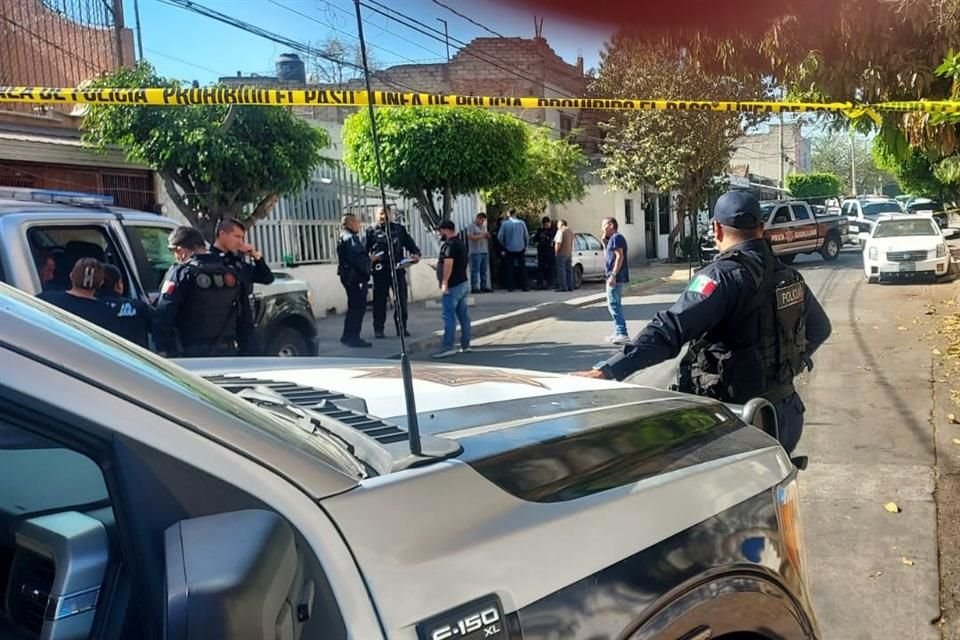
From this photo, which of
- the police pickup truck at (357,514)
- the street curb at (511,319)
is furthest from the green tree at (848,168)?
the police pickup truck at (357,514)

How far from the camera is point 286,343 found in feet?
25.5

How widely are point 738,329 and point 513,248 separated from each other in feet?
51.0

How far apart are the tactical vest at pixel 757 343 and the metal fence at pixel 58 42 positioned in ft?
32.6

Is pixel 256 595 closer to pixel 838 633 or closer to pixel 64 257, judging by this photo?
pixel 838 633

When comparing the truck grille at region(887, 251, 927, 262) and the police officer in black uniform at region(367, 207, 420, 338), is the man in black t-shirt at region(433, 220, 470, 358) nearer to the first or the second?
the police officer in black uniform at region(367, 207, 420, 338)

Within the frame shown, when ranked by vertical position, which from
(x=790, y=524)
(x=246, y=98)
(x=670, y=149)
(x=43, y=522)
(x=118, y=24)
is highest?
(x=118, y=24)

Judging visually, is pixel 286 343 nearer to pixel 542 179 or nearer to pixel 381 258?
pixel 381 258

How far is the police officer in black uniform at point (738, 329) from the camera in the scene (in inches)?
124

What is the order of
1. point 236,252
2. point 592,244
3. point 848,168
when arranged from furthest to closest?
point 848,168, point 592,244, point 236,252

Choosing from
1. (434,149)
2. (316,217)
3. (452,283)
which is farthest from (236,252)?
(316,217)

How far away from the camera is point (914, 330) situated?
1145cm

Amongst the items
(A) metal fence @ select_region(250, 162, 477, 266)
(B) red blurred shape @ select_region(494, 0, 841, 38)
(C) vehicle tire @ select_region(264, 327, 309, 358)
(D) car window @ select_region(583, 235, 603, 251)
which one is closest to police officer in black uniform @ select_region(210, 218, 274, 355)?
(C) vehicle tire @ select_region(264, 327, 309, 358)

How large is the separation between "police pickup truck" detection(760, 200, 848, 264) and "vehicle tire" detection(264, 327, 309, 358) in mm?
18615

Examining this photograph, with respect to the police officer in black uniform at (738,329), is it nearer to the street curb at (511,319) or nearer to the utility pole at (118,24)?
the street curb at (511,319)
